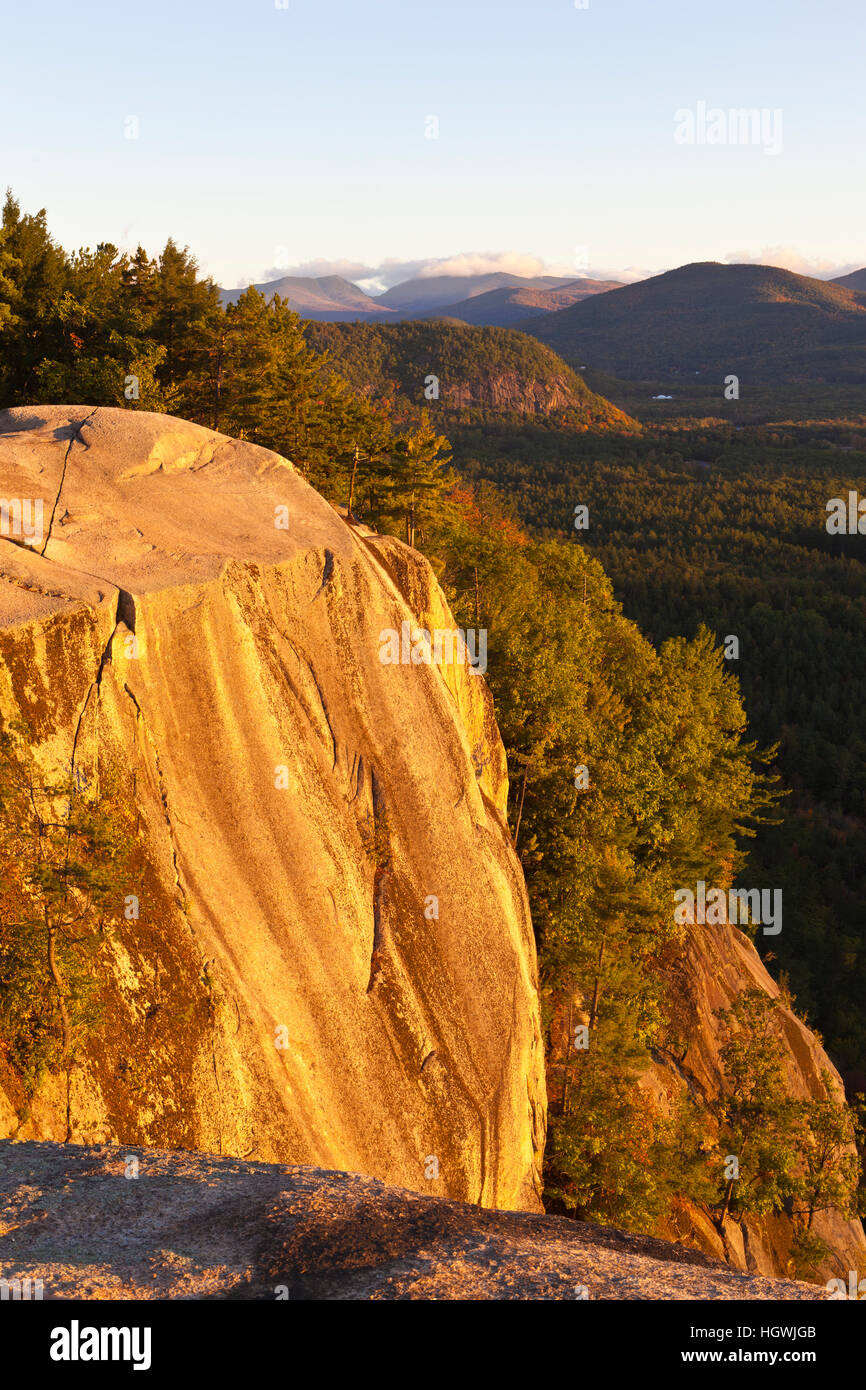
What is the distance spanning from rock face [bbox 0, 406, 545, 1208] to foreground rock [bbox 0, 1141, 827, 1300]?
2185 millimetres

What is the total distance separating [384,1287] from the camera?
25.8ft

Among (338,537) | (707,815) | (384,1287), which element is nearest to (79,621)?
(338,537)

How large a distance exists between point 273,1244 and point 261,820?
24.1 ft

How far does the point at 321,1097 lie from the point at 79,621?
898 centimetres

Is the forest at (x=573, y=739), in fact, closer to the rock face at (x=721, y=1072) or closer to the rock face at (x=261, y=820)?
the rock face at (x=721, y=1072)

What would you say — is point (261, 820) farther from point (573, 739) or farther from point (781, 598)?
point (781, 598)

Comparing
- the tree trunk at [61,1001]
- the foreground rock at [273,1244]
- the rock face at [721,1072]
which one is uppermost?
the tree trunk at [61,1001]

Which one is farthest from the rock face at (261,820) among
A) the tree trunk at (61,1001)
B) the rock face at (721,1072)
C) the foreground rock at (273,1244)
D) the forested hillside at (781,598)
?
the forested hillside at (781,598)

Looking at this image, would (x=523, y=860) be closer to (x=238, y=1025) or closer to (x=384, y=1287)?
(x=238, y=1025)

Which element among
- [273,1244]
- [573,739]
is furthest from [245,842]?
[573,739]

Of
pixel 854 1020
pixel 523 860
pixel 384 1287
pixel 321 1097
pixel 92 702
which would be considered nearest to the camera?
pixel 384 1287

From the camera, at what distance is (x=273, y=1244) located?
8.57 m

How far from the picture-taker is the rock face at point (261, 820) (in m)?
12.6

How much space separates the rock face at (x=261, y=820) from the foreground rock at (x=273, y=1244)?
7.17ft
